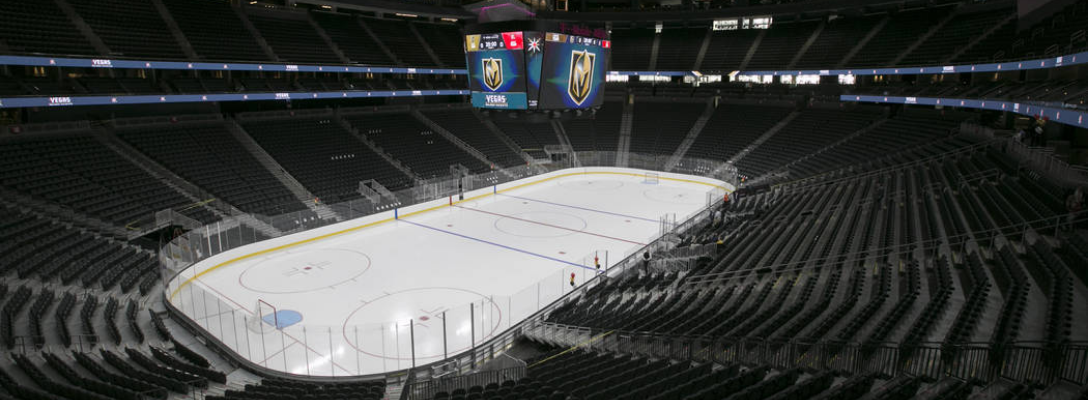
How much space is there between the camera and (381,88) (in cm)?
3325

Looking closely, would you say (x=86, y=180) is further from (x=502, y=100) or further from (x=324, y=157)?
(x=502, y=100)

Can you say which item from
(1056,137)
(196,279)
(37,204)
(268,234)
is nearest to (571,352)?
(196,279)

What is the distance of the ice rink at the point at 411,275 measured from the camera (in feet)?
38.8

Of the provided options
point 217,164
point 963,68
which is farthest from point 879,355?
point 217,164

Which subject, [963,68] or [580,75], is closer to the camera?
[580,75]

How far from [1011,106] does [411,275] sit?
20.1 metres

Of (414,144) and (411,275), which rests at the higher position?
(414,144)

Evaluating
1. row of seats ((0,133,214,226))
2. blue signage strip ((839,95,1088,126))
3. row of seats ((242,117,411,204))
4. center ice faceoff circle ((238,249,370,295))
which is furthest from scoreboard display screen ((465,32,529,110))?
blue signage strip ((839,95,1088,126))

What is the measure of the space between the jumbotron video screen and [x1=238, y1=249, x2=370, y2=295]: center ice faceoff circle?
6573 mm

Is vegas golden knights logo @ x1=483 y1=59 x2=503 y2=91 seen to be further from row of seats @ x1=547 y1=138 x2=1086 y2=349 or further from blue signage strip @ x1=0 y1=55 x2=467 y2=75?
blue signage strip @ x1=0 y1=55 x2=467 y2=75

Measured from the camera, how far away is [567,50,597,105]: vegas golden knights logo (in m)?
17.2

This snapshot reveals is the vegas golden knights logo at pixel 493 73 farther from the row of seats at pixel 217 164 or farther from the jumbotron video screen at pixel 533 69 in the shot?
the row of seats at pixel 217 164

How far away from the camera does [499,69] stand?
16969 mm

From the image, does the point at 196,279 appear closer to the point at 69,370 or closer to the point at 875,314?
the point at 69,370
